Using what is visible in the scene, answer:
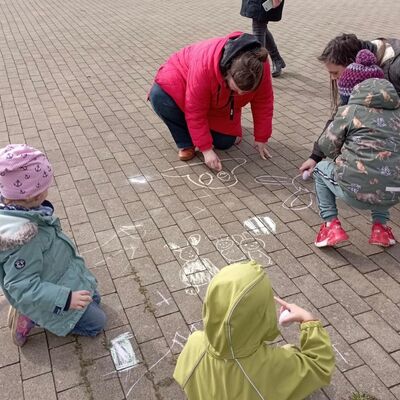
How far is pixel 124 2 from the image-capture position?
1227cm

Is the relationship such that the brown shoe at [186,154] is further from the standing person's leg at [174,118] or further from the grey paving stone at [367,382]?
the grey paving stone at [367,382]

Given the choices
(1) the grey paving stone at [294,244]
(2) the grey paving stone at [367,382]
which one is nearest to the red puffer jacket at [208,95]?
(1) the grey paving stone at [294,244]

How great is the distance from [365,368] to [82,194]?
2500 mm

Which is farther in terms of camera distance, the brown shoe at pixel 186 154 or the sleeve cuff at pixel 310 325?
the brown shoe at pixel 186 154

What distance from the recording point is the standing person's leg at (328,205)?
302 centimetres

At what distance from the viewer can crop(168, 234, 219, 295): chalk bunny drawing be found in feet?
9.26

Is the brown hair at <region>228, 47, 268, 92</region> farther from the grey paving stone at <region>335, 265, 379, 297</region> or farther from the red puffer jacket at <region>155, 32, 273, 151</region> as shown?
the grey paving stone at <region>335, 265, 379, 297</region>

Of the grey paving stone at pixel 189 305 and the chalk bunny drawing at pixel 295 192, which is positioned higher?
the chalk bunny drawing at pixel 295 192

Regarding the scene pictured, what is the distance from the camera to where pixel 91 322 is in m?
2.43

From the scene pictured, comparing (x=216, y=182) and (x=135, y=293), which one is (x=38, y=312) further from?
(x=216, y=182)

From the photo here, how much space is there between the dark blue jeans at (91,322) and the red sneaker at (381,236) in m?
1.85

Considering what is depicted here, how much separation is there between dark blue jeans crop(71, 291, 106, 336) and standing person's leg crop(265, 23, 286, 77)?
485 cm

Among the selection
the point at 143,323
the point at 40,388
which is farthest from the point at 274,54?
the point at 40,388

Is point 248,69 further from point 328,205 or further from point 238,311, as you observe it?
point 238,311
